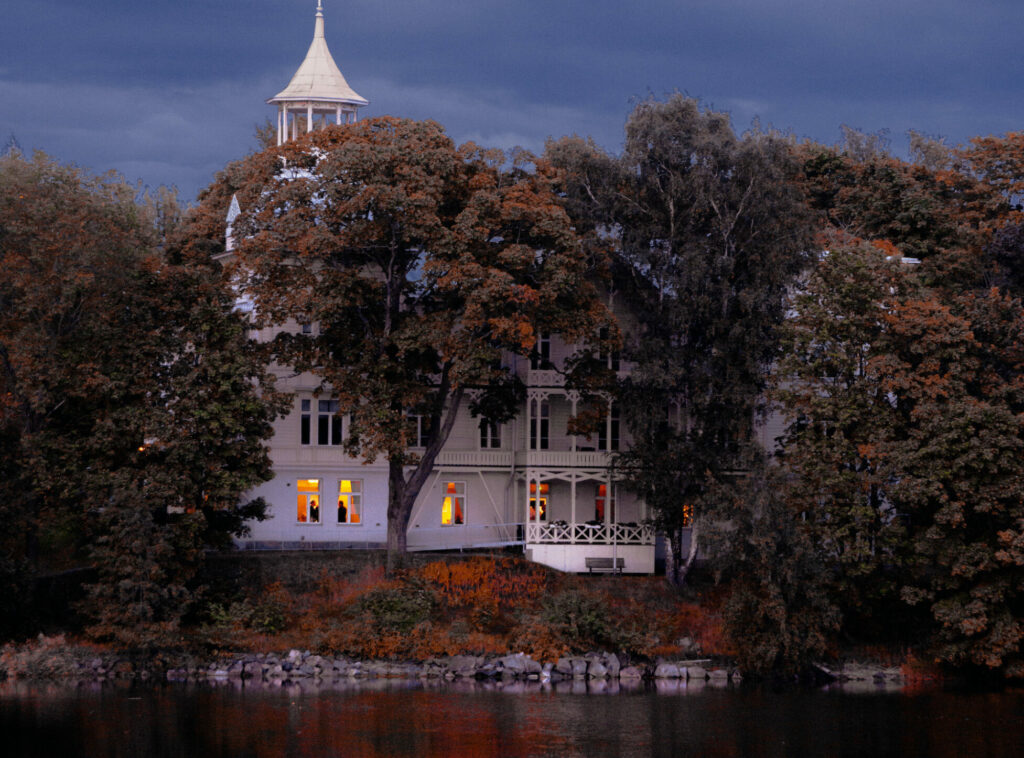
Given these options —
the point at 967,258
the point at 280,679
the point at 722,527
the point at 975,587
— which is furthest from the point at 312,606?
the point at 967,258

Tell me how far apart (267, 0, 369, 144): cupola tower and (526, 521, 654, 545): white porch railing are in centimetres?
2336

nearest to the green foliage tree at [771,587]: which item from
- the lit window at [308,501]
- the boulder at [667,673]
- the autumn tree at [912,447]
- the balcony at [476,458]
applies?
the autumn tree at [912,447]

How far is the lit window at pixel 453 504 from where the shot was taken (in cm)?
5656

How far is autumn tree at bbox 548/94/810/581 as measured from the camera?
49.9 m

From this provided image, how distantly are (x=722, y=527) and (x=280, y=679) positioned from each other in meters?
15.4

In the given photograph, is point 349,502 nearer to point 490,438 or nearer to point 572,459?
point 490,438

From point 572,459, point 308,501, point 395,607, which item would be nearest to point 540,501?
point 572,459

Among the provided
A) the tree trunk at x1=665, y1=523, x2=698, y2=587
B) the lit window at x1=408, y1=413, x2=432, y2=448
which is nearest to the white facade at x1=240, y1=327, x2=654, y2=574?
the lit window at x1=408, y1=413, x2=432, y2=448

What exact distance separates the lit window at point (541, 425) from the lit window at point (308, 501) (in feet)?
29.8

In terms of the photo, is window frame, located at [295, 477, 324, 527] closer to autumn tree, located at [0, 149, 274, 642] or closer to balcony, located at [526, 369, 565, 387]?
autumn tree, located at [0, 149, 274, 642]

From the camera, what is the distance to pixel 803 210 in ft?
166

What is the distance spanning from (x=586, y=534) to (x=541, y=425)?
543 centimetres

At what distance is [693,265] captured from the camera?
49.6m

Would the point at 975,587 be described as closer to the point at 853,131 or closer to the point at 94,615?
the point at 94,615
